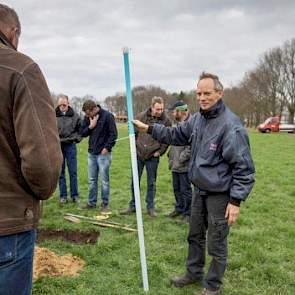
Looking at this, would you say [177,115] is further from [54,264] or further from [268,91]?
[268,91]

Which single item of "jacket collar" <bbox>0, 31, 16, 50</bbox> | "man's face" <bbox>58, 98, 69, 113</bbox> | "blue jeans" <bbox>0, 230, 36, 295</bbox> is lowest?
"blue jeans" <bbox>0, 230, 36, 295</bbox>

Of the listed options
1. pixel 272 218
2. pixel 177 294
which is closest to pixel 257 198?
pixel 272 218

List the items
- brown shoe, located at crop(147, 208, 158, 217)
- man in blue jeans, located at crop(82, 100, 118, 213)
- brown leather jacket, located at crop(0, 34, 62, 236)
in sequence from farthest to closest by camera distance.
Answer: man in blue jeans, located at crop(82, 100, 118, 213) → brown shoe, located at crop(147, 208, 158, 217) → brown leather jacket, located at crop(0, 34, 62, 236)

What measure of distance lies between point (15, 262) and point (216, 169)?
237 centimetres

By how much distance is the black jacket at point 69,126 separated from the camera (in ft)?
27.9

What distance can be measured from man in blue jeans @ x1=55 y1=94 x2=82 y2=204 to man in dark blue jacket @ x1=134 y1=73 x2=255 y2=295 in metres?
4.26

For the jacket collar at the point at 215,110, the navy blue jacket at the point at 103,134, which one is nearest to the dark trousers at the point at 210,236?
the jacket collar at the point at 215,110

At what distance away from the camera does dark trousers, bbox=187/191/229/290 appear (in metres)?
4.16

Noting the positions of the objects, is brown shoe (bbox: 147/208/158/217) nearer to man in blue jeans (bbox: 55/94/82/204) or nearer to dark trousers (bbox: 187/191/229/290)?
man in blue jeans (bbox: 55/94/82/204)

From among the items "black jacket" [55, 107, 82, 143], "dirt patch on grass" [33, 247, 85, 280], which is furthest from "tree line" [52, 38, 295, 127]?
"dirt patch on grass" [33, 247, 85, 280]

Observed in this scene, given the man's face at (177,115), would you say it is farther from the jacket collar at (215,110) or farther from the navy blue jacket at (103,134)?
the jacket collar at (215,110)

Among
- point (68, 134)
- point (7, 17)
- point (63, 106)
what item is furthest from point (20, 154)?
point (63, 106)

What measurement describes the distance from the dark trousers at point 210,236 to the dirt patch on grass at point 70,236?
1.99m

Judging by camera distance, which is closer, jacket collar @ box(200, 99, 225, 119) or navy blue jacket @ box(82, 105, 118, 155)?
jacket collar @ box(200, 99, 225, 119)
